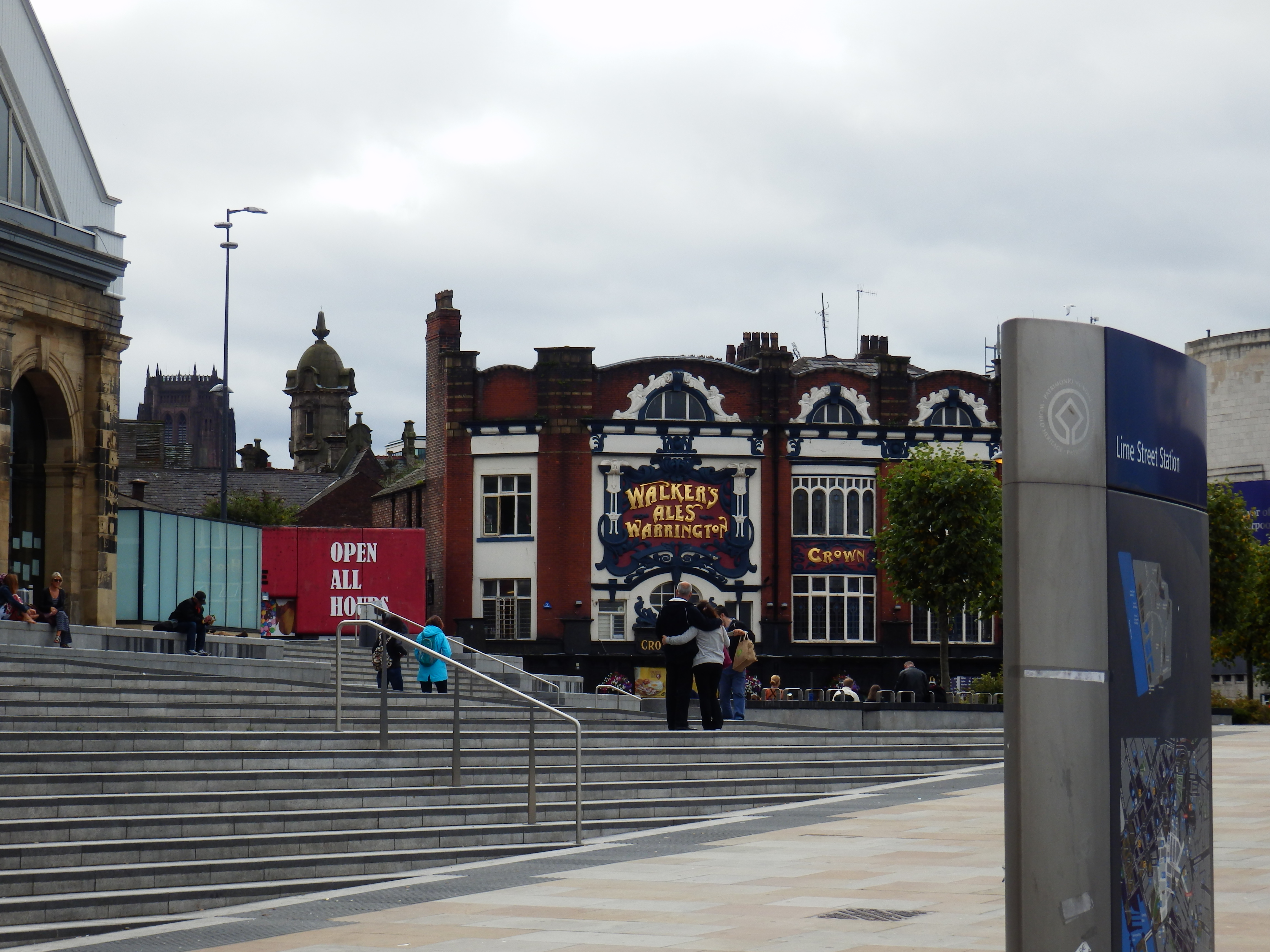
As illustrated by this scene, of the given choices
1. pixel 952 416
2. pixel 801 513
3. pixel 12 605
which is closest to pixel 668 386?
pixel 801 513

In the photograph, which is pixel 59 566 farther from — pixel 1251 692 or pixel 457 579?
pixel 1251 692

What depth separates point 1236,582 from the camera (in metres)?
43.4

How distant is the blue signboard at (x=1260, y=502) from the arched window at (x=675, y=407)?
2901cm

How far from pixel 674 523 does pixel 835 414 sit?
6477 millimetres

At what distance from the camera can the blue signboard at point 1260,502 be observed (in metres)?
68.2

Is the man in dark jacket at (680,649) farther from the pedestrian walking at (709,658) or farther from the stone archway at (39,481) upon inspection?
the stone archway at (39,481)

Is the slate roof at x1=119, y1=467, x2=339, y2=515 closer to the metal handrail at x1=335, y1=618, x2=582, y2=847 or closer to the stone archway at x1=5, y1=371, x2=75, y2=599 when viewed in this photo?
the stone archway at x1=5, y1=371, x2=75, y2=599

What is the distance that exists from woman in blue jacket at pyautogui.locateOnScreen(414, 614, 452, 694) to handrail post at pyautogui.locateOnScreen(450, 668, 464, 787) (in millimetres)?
5714

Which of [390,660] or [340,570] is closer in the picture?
[390,660]

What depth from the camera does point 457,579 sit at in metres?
50.2

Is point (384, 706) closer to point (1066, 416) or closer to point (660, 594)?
point (1066, 416)

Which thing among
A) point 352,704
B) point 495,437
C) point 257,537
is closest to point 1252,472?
point 495,437

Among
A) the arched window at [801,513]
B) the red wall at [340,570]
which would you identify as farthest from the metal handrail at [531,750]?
the arched window at [801,513]

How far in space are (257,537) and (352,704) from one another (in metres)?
20.1
